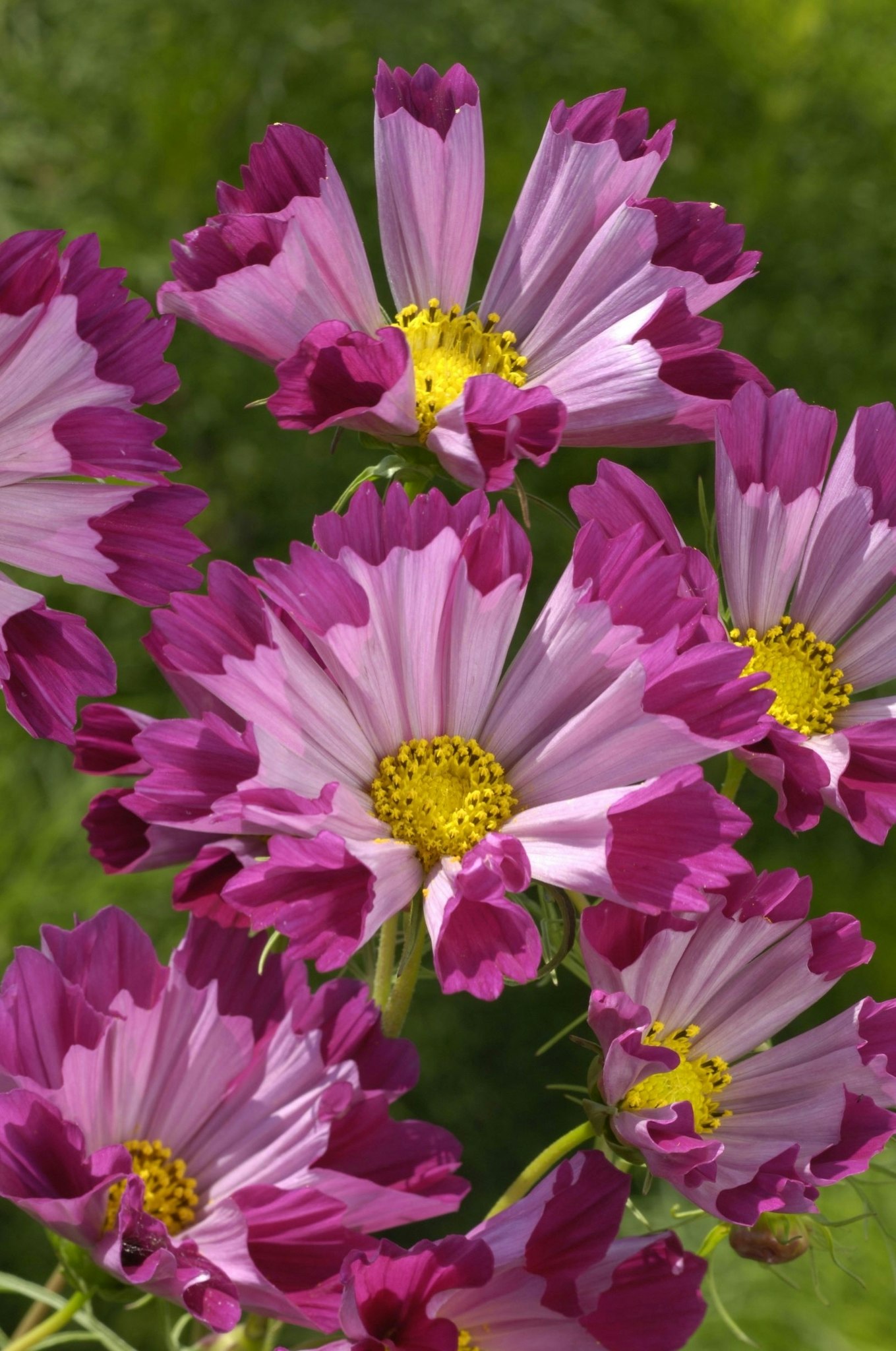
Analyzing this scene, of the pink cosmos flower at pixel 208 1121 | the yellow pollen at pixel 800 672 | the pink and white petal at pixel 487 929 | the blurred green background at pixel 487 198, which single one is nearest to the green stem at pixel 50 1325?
the pink cosmos flower at pixel 208 1121

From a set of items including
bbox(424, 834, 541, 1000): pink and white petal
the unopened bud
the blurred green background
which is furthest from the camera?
the blurred green background

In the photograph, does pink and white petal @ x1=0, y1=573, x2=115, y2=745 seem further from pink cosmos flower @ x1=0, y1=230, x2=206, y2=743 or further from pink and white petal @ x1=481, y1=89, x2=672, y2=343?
pink and white petal @ x1=481, y1=89, x2=672, y2=343

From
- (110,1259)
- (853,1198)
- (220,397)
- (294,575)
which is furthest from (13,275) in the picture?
(220,397)

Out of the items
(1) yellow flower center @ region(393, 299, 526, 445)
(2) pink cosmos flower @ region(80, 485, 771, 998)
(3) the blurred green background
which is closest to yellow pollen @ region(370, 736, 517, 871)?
(2) pink cosmos flower @ region(80, 485, 771, 998)

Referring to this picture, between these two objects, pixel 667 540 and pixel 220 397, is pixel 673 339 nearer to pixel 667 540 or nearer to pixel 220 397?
pixel 667 540

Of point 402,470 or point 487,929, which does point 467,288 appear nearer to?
point 402,470

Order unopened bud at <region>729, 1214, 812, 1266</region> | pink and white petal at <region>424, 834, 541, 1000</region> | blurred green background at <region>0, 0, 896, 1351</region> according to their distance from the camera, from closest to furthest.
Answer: pink and white petal at <region>424, 834, 541, 1000</region> < unopened bud at <region>729, 1214, 812, 1266</region> < blurred green background at <region>0, 0, 896, 1351</region>
